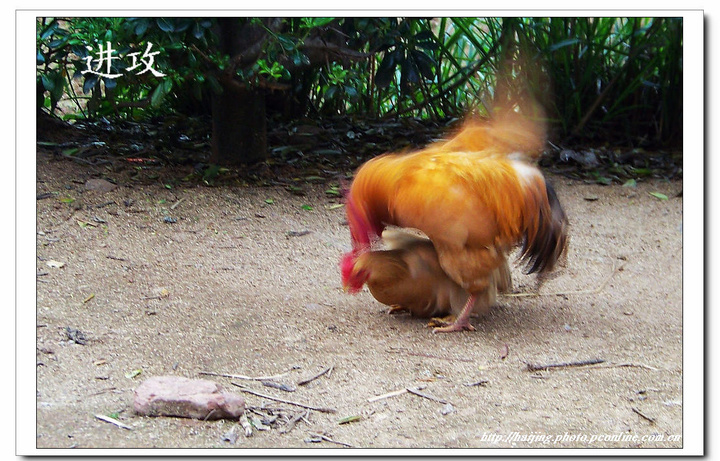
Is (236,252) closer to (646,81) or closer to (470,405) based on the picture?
(470,405)

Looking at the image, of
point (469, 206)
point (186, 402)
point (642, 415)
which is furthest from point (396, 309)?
point (186, 402)

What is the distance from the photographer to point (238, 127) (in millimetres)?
5598

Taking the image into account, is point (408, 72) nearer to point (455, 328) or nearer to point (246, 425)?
point (455, 328)

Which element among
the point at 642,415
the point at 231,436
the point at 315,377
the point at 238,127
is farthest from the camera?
the point at 238,127

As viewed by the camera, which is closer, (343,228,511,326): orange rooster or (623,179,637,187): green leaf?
(343,228,511,326): orange rooster

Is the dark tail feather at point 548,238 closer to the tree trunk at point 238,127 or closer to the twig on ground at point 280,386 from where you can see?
the twig on ground at point 280,386

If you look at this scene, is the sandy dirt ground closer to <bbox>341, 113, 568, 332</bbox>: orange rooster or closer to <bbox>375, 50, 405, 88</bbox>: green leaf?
<bbox>341, 113, 568, 332</bbox>: orange rooster

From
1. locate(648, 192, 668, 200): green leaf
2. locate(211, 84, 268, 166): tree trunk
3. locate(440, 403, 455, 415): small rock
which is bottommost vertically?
locate(440, 403, 455, 415): small rock

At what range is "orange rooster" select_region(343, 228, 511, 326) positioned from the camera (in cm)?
380

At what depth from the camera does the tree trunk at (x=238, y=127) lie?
18.2ft

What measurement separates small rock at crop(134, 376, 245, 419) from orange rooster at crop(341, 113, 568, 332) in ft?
3.63

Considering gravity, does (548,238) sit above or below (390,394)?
above

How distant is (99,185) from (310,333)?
83.5 inches

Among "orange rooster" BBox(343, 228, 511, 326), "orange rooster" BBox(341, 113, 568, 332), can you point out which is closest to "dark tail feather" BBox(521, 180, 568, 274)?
"orange rooster" BBox(341, 113, 568, 332)
